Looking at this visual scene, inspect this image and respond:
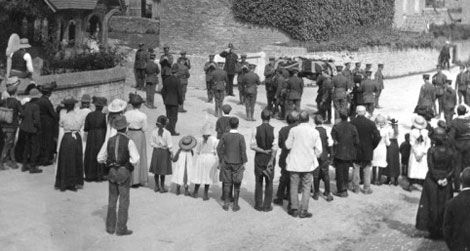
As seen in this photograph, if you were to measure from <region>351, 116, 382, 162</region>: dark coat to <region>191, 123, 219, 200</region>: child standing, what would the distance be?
2.70 meters

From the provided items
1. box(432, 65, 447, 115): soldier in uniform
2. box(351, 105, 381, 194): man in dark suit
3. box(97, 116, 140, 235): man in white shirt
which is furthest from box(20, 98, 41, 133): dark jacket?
box(432, 65, 447, 115): soldier in uniform

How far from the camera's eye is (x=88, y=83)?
61.9 ft

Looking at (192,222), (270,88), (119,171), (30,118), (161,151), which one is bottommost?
(192,222)

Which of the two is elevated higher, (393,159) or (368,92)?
(368,92)

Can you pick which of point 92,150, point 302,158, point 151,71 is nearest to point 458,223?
point 302,158

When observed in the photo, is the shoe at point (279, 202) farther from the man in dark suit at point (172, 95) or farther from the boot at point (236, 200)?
the man in dark suit at point (172, 95)

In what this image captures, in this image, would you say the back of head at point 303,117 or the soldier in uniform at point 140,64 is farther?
the soldier in uniform at point 140,64

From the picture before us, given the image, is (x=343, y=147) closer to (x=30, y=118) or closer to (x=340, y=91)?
(x=30, y=118)

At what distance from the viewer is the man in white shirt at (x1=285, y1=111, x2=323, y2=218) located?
39.5 feet

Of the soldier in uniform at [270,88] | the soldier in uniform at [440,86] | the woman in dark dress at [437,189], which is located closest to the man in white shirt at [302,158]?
the woman in dark dress at [437,189]

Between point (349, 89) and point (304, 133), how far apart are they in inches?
370

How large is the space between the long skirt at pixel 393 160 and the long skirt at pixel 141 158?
15.4 ft

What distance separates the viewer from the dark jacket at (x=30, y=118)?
13789 mm

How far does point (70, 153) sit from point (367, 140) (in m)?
5.35
